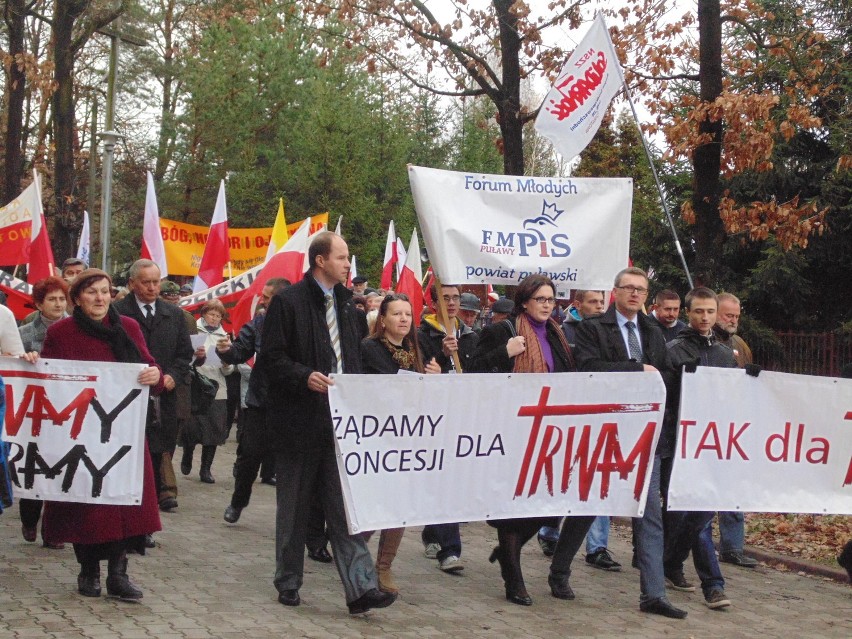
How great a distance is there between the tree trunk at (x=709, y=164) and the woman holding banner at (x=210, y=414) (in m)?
5.04

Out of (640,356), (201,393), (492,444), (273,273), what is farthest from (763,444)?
(201,393)

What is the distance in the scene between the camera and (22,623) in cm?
634

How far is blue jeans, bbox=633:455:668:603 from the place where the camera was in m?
7.28

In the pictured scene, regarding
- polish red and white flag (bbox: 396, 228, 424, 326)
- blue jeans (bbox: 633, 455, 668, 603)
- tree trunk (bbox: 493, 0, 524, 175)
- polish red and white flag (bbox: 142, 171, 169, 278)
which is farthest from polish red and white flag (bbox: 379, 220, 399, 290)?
blue jeans (bbox: 633, 455, 668, 603)

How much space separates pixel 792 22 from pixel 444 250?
10939 mm

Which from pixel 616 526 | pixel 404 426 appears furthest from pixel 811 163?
pixel 404 426

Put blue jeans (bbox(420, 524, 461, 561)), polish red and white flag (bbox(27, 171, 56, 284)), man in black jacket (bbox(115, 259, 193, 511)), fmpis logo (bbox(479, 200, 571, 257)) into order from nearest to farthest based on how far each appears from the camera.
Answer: fmpis logo (bbox(479, 200, 571, 257))
blue jeans (bbox(420, 524, 461, 561))
man in black jacket (bbox(115, 259, 193, 511))
polish red and white flag (bbox(27, 171, 56, 284))

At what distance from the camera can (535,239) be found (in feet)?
26.8

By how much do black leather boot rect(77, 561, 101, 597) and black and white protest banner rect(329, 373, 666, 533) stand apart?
1.53 metres

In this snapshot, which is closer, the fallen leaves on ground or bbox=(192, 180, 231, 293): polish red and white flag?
the fallen leaves on ground

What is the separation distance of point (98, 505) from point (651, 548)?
3211 mm

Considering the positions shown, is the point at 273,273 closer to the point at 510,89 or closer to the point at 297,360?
the point at 297,360

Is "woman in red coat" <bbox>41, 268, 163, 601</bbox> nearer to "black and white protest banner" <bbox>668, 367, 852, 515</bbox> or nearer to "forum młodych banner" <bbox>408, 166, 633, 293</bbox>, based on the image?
"forum młodych banner" <bbox>408, 166, 633, 293</bbox>

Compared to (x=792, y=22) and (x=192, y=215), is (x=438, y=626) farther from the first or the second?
(x=192, y=215)
